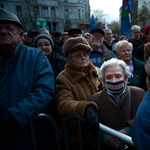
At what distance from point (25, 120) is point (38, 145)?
19.5 inches

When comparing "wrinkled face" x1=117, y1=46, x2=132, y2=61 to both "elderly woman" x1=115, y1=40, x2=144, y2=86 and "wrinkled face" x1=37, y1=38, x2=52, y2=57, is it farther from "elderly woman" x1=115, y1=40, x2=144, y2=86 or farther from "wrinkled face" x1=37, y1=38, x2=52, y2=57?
"wrinkled face" x1=37, y1=38, x2=52, y2=57

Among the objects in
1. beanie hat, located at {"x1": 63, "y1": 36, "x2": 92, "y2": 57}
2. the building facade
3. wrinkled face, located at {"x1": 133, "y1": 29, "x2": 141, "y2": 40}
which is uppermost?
the building facade

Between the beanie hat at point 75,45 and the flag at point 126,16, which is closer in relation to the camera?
the beanie hat at point 75,45

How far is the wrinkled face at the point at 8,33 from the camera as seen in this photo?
1395 millimetres

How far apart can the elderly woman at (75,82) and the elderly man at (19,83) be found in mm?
234

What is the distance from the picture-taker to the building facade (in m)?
26.7

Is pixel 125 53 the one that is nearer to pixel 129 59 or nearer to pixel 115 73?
pixel 129 59

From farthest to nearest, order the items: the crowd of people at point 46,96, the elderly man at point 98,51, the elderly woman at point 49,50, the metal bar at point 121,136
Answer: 1. the elderly man at point 98,51
2. the elderly woman at point 49,50
3. the crowd of people at point 46,96
4. the metal bar at point 121,136

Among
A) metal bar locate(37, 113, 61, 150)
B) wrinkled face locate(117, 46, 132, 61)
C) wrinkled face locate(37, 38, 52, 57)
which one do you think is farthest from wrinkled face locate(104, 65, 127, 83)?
wrinkled face locate(37, 38, 52, 57)

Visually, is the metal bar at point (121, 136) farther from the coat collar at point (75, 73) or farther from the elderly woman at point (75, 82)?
the coat collar at point (75, 73)

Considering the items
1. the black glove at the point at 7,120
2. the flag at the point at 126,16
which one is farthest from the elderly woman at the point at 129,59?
the flag at the point at 126,16

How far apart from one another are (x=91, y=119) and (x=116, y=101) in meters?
0.45

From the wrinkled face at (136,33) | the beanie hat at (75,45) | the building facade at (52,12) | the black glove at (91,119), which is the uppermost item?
the building facade at (52,12)

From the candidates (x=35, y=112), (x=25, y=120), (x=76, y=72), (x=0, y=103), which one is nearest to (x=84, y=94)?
(x=76, y=72)
